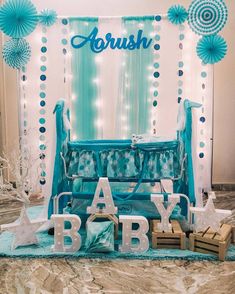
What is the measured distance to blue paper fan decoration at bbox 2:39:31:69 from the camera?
3928 millimetres

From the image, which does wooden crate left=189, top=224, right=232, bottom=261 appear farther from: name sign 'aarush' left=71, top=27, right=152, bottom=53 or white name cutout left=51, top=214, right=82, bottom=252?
name sign 'aarush' left=71, top=27, right=152, bottom=53

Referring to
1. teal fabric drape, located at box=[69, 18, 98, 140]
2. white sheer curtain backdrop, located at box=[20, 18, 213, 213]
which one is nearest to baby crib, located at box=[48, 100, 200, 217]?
teal fabric drape, located at box=[69, 18, 98, 140]

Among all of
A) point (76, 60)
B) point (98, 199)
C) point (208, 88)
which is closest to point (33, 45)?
point (76, 60)

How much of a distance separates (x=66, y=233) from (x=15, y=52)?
2.12 meters

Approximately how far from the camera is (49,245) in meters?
2.84

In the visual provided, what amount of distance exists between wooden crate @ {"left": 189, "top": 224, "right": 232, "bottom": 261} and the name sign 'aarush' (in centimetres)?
234

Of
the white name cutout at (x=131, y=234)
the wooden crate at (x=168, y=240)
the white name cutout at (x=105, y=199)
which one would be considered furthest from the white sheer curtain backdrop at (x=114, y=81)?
the white name cutout at (x=131, y=234)

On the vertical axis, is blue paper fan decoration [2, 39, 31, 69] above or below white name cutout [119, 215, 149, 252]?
above

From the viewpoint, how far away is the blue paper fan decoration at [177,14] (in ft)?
13.7

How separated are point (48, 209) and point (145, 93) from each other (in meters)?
1.85

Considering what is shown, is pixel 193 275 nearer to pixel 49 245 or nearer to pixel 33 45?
pixel 49 245

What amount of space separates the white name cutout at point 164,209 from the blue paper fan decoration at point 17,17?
206 cm

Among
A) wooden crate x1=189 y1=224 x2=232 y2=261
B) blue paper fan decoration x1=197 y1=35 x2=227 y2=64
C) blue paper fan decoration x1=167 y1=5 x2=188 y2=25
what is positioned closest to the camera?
wooden crate x1=189 y1=224 x2=232 y2=261

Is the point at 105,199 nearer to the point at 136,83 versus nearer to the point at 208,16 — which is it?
the point at 136,83
